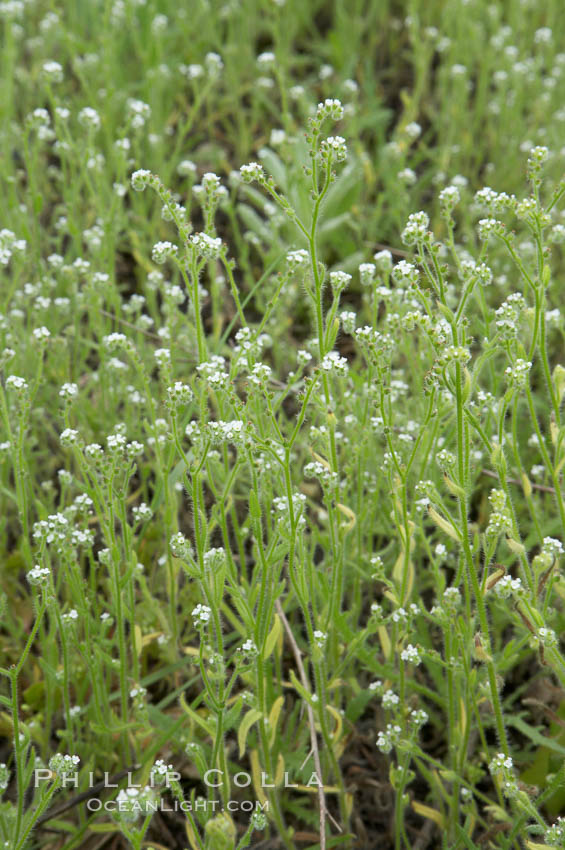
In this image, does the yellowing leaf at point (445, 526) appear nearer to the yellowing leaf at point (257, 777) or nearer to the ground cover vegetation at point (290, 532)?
the ground cover vegetation at point (290, 532)

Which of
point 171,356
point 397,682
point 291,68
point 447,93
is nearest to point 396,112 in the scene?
point 447,93

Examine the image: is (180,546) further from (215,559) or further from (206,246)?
(206,246)

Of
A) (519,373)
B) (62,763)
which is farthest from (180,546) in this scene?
(519,373)

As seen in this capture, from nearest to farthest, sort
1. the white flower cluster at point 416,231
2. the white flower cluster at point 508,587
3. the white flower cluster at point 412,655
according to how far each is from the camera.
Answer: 1. the white flower cluster at point 508,587
2. the white flower cluster at point 416,231
3. the white flower cluster at point 412,655

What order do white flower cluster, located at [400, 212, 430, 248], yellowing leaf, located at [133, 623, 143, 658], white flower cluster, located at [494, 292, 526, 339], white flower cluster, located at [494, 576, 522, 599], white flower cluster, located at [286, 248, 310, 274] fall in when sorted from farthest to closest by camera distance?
1. yellowing leaf, located at [133, 623, 143, 658]
2. white flower cluster, located at [286, 248, 310, 274]
3. white flower cluster, located at [494, 292, 526, 339]
4. white flower cluster, located at [400, 212, 430, 248]
5. white flower cluster, located at [494, 576, 522, 599]

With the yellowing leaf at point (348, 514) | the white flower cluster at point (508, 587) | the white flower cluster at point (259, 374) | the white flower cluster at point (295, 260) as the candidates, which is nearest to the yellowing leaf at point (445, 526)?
the white flower cluster at point (508, 587)

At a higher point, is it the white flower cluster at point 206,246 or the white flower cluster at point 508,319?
the white flower cluster at point 206,246

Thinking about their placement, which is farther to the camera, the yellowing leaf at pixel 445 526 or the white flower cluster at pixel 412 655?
the white flower cluster at pixel 412 655

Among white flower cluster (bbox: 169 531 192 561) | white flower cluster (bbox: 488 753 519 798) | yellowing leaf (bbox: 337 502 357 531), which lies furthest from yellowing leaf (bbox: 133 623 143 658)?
white flower cluster (bbox: 488 753 519 798)

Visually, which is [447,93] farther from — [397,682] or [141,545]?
[397,682]

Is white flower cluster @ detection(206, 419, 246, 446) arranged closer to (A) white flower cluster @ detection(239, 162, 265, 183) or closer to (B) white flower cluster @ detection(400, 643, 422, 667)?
(A) white flower cluster @ detection(239, 162, 265, 183)
